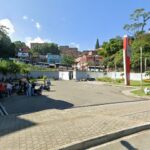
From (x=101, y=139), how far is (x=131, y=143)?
883mm

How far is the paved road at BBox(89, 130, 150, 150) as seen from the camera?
8.24m

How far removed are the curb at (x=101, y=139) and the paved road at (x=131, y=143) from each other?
0.23 m

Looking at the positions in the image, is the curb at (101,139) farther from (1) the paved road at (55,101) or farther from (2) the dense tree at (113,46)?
(2) the dense tree at (113,46)

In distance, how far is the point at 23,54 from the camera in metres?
126

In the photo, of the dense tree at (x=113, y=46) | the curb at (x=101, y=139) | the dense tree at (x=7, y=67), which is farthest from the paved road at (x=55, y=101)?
the dense tree at (x=113, y=46)

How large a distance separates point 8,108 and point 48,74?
66.6 metres

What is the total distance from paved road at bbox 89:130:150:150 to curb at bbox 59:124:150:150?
0.75 feet

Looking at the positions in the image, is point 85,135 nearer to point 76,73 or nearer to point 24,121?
point 24,121

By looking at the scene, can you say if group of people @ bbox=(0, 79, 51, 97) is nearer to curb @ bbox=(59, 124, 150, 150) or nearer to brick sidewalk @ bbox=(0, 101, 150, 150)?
brick sidewalk @ bbox=(0, 101, 150, 150)

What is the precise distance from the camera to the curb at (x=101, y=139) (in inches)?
313

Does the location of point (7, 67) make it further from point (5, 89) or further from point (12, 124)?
point (12, 124)

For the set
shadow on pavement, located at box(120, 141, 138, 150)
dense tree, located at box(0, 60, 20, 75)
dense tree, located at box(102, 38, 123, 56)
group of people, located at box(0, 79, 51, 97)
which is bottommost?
shadow on pavement, located at box(120, 141, 138, 150)

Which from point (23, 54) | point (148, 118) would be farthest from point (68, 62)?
point (148, 118)

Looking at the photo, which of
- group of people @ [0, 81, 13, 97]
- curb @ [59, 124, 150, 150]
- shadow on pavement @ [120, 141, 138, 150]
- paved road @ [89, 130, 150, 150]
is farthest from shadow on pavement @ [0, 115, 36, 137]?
group of people @ [0, 81, 13, 97]
